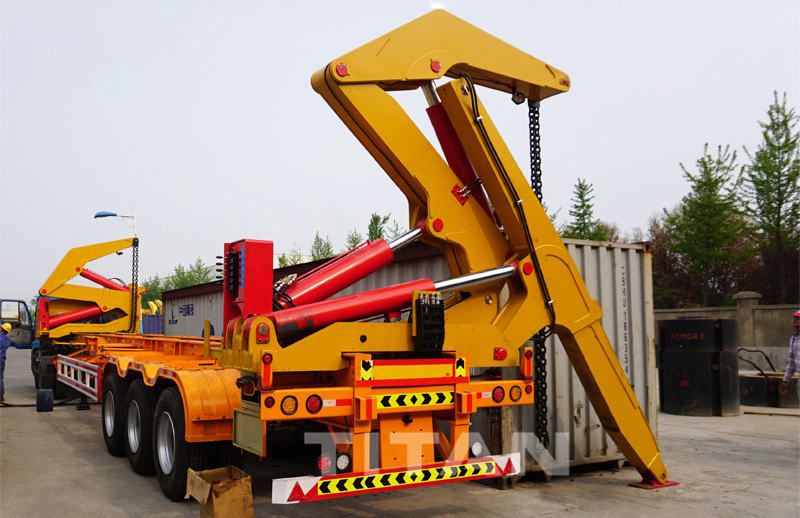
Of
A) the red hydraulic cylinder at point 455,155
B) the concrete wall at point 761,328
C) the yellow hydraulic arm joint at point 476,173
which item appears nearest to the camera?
the yellow hydraulic arm joint at point 476,173

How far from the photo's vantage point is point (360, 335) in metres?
5.18

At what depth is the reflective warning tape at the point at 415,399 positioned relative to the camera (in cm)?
509

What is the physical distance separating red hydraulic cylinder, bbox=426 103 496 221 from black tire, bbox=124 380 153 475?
14.7 ft

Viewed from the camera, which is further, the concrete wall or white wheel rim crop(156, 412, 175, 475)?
the concrete wall

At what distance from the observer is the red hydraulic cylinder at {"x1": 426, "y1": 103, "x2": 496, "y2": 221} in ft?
19.9

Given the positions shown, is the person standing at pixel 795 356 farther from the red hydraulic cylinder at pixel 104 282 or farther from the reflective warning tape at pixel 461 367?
the red hydraulic cylinder at pixel 104 282

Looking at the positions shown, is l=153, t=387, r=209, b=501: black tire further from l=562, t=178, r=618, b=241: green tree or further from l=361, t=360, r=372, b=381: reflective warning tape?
l=562, t=178, r=618, b=241: green tree

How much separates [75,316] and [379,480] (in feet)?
45.9

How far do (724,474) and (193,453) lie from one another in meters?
6.08

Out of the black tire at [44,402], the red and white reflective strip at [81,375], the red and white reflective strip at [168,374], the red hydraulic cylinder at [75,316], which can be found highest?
the red hydraulic cylinder at [75,316]

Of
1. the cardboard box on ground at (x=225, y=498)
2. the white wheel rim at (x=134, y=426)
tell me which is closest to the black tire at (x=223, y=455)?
the cardboard box on ground at (x=225, y=498)

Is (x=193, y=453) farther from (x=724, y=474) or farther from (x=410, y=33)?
(x=724, y=474)

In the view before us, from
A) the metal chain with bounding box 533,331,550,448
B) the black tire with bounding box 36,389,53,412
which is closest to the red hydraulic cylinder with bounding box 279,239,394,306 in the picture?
the metal chain with bounding box 533,331,550,448

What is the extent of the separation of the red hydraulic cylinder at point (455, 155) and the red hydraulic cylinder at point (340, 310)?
3.64 ft
